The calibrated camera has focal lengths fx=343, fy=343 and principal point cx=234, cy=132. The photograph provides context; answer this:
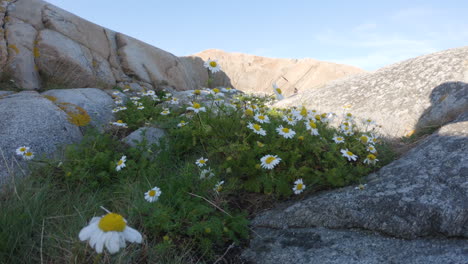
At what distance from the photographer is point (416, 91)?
15.6 ft

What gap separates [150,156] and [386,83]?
369 cm

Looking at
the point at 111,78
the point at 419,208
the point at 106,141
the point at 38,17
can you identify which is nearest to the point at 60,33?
the point at 38,17

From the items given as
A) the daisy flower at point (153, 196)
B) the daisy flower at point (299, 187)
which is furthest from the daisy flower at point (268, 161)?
the daisy flower at point (153, 196)

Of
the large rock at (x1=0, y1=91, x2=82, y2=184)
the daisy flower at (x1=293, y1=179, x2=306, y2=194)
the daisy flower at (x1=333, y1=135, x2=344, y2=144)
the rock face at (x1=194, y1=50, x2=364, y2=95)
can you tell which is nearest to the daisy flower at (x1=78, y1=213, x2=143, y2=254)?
the daisy flower at (x1=293, y1=179, x2=306, y2=194)

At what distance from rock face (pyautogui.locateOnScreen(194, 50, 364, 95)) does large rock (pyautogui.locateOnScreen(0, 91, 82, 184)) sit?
→ 13.4m

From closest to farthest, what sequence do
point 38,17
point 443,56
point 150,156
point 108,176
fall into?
1. point 108,176
2. point 150,156
3. point 443,56
4. point 38,17

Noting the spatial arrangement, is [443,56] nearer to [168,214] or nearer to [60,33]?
[168,214]

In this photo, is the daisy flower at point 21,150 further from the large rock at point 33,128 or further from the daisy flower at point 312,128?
the daisy flower at point 312,128

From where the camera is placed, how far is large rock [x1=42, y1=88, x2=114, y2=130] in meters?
4.79

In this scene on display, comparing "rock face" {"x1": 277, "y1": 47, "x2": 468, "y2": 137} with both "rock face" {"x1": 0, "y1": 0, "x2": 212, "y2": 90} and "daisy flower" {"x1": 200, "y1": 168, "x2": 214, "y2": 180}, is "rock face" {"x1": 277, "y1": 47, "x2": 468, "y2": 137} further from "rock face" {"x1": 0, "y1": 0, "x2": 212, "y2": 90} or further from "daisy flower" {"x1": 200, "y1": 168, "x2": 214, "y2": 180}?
"rock face" {"x1": 0, "y1": 0, "x2": 212, "y2": 90}

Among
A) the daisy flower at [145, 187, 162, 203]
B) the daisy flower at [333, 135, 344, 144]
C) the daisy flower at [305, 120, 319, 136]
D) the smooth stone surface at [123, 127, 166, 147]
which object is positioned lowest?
the smooth stone surface at [123, 127, 166, 147]

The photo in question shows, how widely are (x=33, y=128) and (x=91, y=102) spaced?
146 centimetres

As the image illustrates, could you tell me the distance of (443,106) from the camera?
4352mm

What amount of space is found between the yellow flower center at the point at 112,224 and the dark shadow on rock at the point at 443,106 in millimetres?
4043
